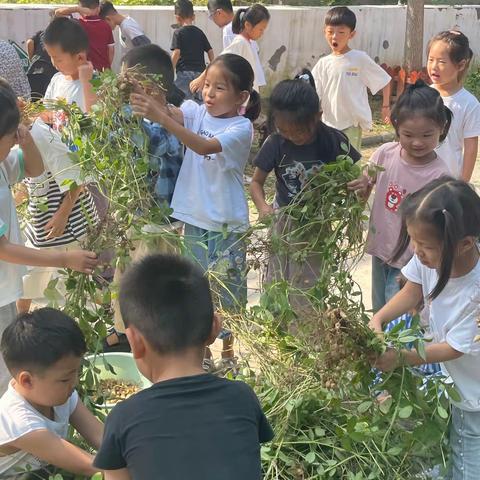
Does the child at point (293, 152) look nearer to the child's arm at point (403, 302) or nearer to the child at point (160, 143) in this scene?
the child at point (160, 143)

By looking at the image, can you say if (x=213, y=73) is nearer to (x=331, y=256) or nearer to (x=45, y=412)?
(x=331, y=256)

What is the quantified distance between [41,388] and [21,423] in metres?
0.10

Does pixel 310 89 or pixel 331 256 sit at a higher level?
pixel 310 89

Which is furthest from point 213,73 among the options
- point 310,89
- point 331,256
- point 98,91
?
point 331,256

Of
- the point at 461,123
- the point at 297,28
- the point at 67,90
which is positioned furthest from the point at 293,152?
the point at 297,28

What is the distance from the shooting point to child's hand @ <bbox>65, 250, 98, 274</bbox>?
2229 millimetres

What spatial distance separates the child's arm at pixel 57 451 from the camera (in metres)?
2.00

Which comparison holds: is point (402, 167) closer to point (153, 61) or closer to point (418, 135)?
point (418, 135)

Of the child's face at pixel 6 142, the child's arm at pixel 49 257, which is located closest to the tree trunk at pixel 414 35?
the child's face at pixel 6 142

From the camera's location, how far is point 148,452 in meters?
1.42

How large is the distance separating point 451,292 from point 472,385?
271 mm

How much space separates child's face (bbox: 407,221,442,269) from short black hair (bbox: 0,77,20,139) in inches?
48.1

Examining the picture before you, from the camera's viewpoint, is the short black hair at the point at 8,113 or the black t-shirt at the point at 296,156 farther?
the black t-shirt at the point at 296,156

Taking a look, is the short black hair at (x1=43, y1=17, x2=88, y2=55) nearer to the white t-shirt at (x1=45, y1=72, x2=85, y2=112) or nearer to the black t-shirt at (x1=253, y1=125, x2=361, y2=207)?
the white t-shirt at (x1=45, y1=72, x2=85, y2=112)
